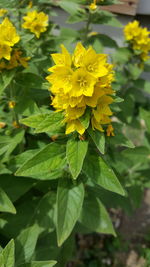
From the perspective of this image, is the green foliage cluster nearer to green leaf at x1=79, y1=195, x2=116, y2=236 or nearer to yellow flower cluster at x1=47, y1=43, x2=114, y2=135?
green leaf at x1=79, y1=195, x2=116, y2=236

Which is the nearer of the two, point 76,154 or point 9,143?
point 76,154

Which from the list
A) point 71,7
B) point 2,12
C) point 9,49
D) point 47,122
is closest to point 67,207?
point 47,122

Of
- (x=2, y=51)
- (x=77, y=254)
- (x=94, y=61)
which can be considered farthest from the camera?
(x=77, y=254)

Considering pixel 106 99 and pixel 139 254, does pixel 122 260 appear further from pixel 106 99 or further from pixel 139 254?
pixel 106 99

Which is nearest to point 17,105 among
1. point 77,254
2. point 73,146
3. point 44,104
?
point 44,104

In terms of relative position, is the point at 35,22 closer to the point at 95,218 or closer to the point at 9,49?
the point at 9,49

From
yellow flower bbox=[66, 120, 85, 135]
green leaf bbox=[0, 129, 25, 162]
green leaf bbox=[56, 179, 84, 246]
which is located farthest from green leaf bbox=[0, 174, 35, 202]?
yellow flower bbox=[66, 120, 85, 135]
